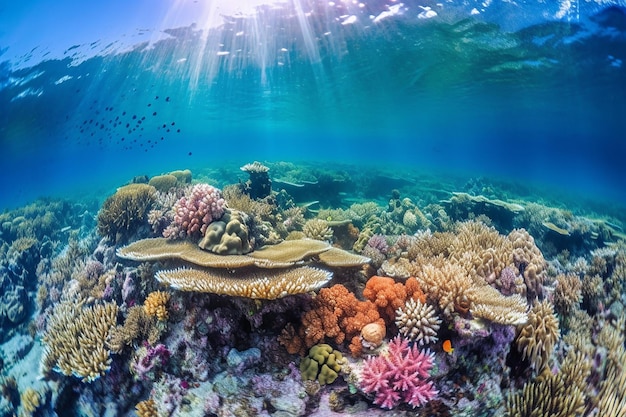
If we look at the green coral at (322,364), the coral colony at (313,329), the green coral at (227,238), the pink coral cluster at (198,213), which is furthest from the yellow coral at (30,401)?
the green coral at (322,364)

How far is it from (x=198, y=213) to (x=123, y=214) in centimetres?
314

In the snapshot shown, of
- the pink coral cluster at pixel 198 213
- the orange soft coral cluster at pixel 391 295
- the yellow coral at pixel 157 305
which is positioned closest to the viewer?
the orange soft coral cluster at pixel 391 295

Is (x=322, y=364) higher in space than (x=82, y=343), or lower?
higher

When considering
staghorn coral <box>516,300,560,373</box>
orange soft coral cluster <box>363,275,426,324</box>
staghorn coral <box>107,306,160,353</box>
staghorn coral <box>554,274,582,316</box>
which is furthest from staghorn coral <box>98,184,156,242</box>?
staghorn coral <box>554,274,582,316</box>

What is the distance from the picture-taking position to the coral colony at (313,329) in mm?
4281

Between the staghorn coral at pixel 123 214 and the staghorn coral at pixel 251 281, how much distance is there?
12.0 ft

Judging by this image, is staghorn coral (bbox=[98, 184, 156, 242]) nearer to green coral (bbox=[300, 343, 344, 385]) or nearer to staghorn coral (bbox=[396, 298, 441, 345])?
green coral (bbox=[300, 343, 344, 385])

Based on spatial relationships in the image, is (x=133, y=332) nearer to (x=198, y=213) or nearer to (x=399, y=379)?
(x=198, y=213)

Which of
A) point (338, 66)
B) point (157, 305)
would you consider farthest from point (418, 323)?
point (338, 66)

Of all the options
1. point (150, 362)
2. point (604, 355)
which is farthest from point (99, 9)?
point (604, 355)

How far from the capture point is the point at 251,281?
15.3ft

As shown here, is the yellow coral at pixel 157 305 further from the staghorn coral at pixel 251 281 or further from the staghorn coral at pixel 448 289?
the staghorn coral at pixel 448 289

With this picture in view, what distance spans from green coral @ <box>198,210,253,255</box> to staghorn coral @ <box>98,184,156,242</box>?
3.23 meters

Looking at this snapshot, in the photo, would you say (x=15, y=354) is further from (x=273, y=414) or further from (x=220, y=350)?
(x=273, y=414)
